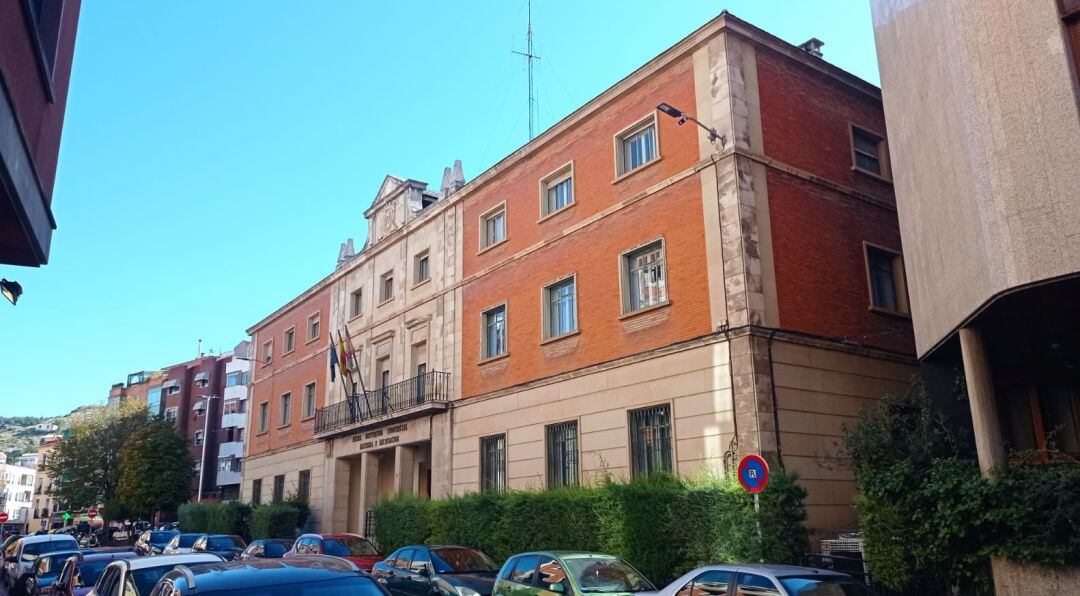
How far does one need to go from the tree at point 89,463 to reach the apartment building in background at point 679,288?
134 ft

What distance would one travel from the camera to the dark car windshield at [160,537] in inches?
1178

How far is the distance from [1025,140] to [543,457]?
14253 mm

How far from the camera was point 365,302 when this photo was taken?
35.1 meters

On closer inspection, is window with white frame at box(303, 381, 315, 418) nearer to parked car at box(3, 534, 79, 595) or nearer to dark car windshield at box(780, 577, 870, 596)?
parked car at box(3, 534, 79, 595)

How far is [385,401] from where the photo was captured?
3116 cm

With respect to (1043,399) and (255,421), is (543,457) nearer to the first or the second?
(1043,399)

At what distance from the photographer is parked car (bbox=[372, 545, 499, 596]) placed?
15.2 meters

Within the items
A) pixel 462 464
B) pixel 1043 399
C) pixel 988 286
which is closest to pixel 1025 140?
pixel 988 286

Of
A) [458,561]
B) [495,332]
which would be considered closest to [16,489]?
[495,332]

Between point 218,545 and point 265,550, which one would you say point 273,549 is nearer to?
point 265,550

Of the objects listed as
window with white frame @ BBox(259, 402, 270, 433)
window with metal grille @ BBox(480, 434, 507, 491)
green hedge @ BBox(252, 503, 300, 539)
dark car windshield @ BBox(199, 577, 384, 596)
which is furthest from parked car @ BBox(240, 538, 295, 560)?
window with white frame @ BBox(259, 402, 270, 433)

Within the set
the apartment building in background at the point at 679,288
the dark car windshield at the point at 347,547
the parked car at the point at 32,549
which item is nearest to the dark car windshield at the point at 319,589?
the apartment building in background at the point at 679,288

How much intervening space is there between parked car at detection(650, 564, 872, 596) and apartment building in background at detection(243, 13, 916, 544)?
6499 millimetres

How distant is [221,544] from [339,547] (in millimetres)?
7063
